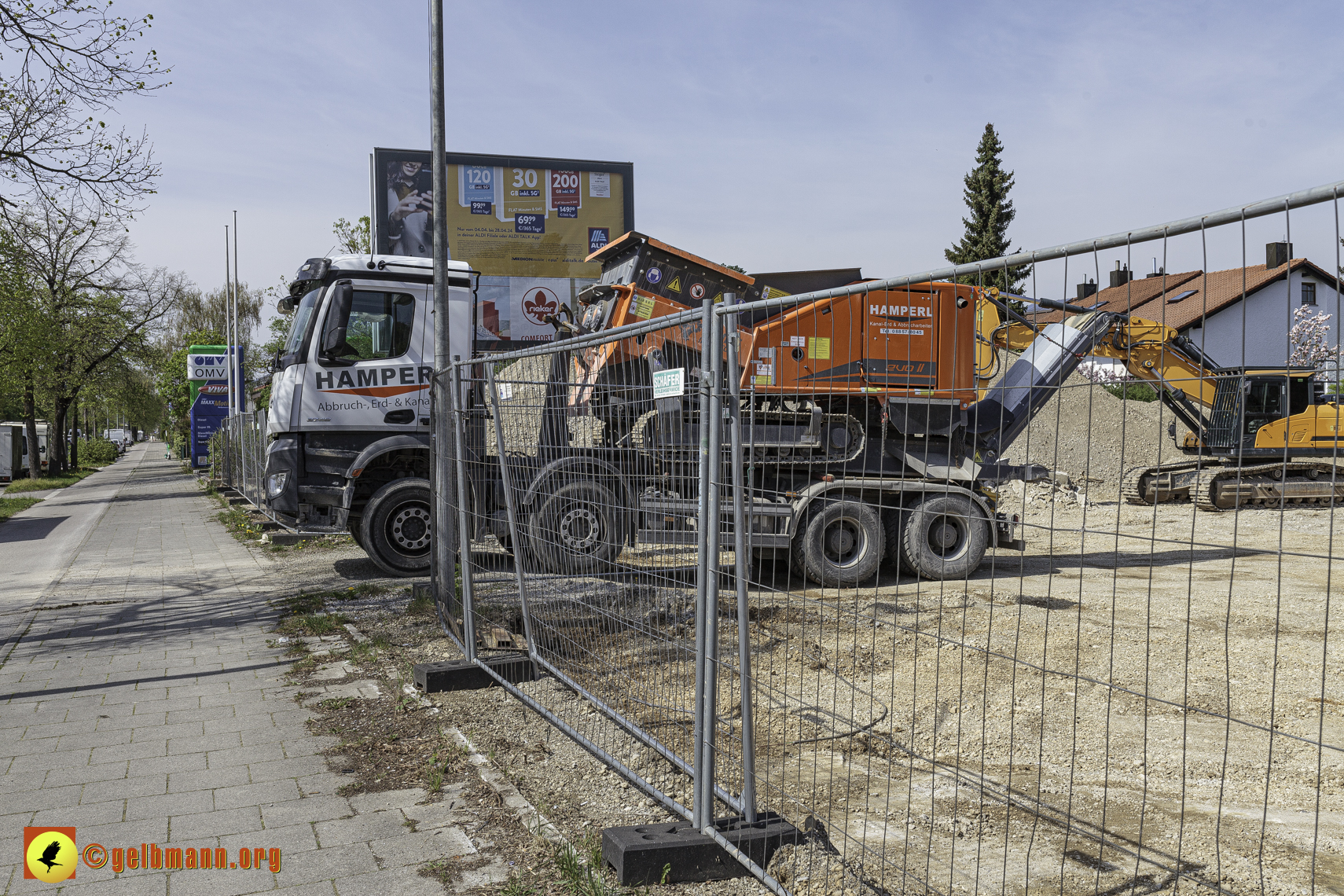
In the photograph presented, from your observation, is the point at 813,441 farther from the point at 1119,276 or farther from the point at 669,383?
the point at 1119,276

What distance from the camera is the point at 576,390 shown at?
450 cm

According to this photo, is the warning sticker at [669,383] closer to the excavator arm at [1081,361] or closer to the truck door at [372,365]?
the excavator arm at [1081,361]

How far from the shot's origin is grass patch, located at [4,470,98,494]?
26812 mm

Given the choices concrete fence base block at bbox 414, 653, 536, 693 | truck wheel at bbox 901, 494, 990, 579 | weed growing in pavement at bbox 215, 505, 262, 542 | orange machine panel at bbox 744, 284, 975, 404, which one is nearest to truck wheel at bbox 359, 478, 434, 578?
orange machine panel at bbox 744, 284, 975, 404

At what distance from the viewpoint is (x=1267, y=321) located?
6.45 ft

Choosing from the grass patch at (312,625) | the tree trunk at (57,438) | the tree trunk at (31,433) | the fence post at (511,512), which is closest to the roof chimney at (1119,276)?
the fence post at (511,512)

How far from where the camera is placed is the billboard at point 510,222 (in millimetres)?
17297

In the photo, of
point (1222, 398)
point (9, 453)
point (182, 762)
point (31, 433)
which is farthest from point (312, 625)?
point (31, 433)

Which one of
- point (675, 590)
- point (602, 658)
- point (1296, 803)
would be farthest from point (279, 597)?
point (1296, 803)

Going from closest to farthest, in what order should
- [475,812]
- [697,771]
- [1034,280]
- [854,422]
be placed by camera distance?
[1034,280] < [697,771] < [475,812] < [854,422]

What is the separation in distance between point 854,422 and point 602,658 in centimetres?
513

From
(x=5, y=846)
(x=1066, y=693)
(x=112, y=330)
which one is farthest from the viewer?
(x=112, y=330)

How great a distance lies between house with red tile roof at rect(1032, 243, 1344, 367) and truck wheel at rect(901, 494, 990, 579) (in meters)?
6.21

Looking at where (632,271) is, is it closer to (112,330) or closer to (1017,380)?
(1017,380)
